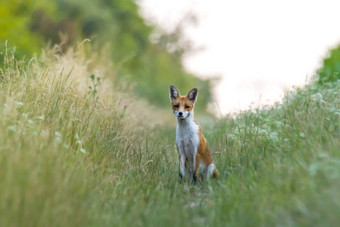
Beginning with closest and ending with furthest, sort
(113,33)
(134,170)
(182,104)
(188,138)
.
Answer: (134,170), (188,138), (182,104), (113,33)

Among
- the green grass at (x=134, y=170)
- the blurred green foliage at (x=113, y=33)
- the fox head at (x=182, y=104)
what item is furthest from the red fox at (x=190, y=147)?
the blurred green foliage at (x=113, y=33)

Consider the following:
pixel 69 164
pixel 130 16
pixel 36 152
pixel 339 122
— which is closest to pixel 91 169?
pixel 69 164

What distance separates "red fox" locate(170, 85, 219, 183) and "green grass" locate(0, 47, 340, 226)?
24 centimetres

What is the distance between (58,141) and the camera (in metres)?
5.45

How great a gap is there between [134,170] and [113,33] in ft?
76.2

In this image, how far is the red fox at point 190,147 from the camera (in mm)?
7270

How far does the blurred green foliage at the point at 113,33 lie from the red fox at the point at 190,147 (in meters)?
12.4

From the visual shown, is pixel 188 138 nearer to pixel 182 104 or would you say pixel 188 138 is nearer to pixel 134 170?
pixel 182 104

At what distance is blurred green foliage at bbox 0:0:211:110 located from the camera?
22.1 meters

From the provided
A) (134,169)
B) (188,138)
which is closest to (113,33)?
(188,138)

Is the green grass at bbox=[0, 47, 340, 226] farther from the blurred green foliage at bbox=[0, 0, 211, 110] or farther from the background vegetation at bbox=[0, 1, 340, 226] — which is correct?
the blurred green foliage at bbox=[0, 0, 211, 110]

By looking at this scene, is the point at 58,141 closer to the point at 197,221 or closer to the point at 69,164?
the point at 69,164

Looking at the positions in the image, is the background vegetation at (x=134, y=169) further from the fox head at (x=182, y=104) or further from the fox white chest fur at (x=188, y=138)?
the fox head at (x=182, y=104)

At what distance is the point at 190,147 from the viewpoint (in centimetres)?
739
